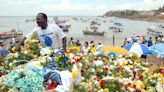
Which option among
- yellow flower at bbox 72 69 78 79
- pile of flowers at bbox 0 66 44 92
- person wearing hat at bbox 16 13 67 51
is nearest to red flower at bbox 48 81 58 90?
pile of flowers at bbox 0 66 44 92

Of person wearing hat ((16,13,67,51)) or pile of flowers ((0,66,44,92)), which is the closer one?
pile of flowers ((0,66,44,92))

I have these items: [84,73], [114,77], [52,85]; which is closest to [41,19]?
[84,73]

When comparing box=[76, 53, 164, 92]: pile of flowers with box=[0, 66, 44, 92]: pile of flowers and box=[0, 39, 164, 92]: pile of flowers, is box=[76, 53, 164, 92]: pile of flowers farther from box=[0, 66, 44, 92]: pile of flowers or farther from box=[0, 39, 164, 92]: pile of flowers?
box=[0, 66, 44, 92]: pile of flowers

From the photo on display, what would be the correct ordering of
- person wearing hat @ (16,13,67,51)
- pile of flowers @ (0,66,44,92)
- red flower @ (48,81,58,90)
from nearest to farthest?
1. pile of flowers @ (0,66,44,92)
2. red flower @ (48,81,58,90)
3. person wearing hat @ (16,13,67,51)

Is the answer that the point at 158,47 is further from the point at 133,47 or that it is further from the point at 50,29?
the point at 50,29

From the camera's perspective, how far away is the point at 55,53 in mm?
5203

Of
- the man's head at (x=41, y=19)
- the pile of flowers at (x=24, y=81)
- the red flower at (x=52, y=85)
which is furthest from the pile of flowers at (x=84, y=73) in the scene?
the man's head at (x=41, y=19)

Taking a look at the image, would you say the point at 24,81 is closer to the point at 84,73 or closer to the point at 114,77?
the point at 84,73

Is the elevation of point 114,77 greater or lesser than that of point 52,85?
lesser

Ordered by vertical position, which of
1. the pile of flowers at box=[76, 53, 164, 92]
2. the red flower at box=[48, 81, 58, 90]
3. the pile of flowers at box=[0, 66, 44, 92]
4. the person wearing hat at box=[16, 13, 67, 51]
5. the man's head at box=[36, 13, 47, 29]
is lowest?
the pile of flowers at box=[76, 53, 164, 92]

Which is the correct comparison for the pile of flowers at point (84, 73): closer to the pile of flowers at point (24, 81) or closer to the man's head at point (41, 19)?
the pile of flowers at point (24, 81)

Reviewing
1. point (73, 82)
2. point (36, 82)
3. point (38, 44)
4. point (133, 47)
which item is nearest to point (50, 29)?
point (38, 44)

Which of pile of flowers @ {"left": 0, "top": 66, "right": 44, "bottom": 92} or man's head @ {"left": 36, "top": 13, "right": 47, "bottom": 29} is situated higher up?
man's head @ {"left": 36, "top": 13, "right": 47, "bottom": 29}

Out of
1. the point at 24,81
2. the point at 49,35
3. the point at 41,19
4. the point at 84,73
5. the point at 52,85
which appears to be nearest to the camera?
the point at 24,81
